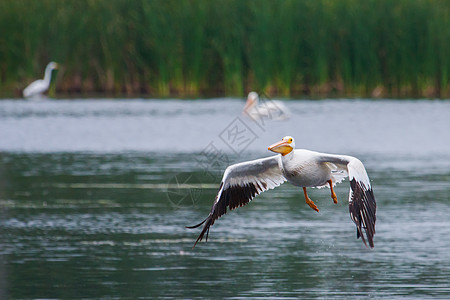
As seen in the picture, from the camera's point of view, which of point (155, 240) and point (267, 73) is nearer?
point (155, 240)

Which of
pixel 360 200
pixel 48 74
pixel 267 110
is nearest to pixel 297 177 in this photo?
pixel 360 200

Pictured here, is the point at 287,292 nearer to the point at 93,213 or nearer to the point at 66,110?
the point at 93,213

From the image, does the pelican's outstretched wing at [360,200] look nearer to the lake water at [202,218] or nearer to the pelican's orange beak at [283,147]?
the pelican's orange beak at [283,147]

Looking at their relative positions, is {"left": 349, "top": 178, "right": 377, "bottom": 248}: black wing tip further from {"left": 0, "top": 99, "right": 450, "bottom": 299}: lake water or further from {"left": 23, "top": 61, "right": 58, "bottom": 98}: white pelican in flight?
{"left": 23, "top": 61, "right": 58, "bottom": 98}: white pelican in flight

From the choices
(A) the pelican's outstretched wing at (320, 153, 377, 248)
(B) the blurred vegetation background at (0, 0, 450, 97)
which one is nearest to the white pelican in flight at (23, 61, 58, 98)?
(B) the blurred vegetation background at (0, 0, 450, 97)

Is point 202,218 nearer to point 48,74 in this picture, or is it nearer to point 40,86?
point 40,86

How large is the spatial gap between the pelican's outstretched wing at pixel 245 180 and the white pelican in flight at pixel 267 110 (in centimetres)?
1357

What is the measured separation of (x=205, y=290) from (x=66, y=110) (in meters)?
19.8

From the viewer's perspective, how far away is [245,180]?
351 inches

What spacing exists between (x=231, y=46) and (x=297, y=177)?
755 inches

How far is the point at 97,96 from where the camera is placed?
30.1 metres

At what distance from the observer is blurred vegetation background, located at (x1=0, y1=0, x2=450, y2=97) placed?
26.9 metres

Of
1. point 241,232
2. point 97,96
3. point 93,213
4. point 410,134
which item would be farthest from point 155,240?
point 97,96

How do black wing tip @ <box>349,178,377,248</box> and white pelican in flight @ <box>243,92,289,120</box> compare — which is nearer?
black wing tip @ <box>349,178,377,248</box>
